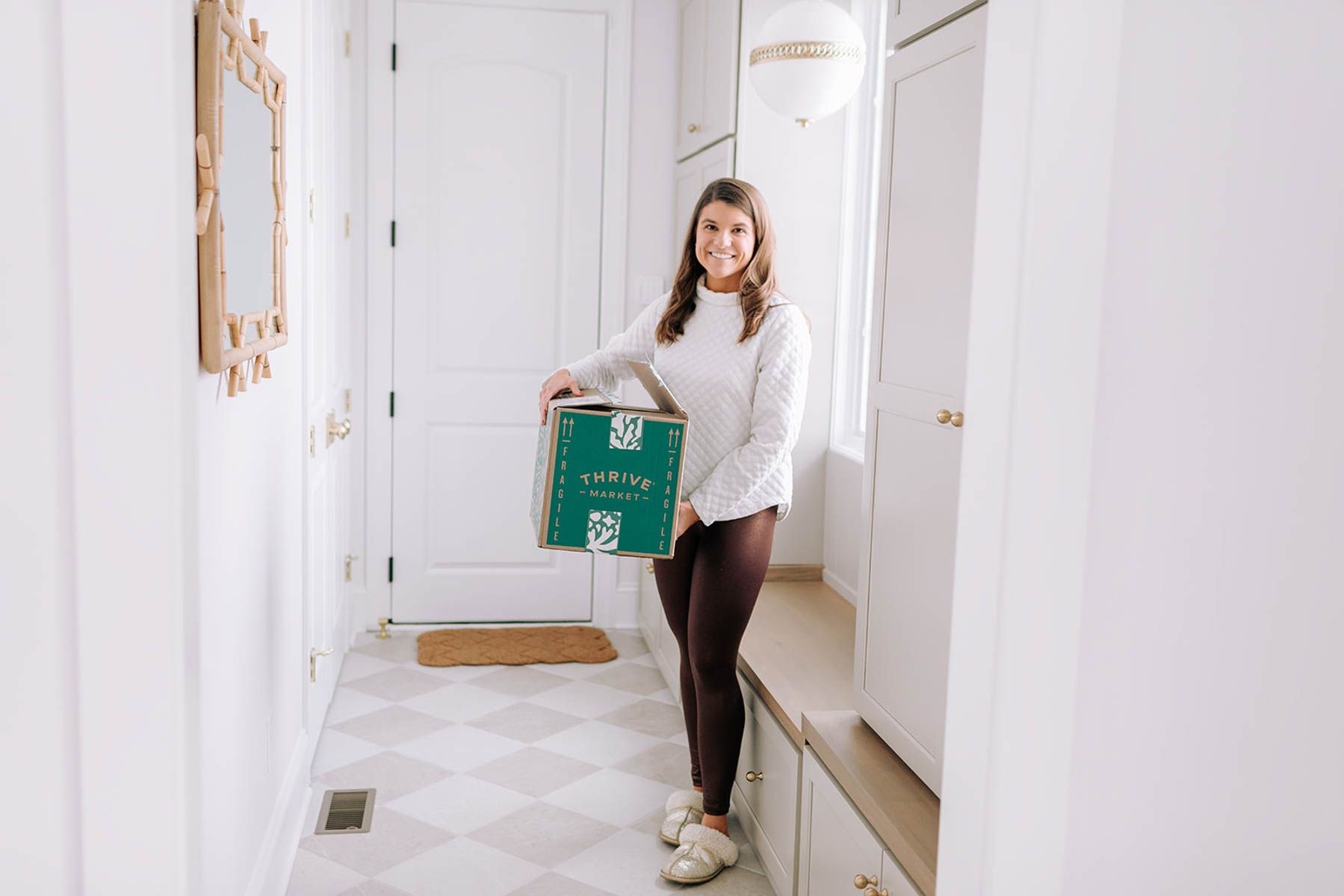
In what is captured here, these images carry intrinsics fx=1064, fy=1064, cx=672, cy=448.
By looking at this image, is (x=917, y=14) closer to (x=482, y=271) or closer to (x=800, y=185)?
(x=800, y=185)

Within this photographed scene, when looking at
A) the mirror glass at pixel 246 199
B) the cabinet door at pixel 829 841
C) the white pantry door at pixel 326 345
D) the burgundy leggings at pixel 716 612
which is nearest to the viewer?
the mirror glass at pixel 246 199

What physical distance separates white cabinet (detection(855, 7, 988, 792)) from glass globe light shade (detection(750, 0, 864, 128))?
0.69m

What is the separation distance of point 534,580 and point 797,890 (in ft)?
7.23

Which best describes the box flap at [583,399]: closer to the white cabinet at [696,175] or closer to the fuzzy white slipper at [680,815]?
the white cabinet at [696,175]

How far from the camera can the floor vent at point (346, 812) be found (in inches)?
99.9

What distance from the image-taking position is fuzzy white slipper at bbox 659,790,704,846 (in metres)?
2.48

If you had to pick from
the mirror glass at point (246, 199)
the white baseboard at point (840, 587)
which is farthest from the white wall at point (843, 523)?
the mirror glass at point (246, 199)

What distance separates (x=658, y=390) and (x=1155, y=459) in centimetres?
110

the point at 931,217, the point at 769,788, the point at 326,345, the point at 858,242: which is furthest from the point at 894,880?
the point at 326,345

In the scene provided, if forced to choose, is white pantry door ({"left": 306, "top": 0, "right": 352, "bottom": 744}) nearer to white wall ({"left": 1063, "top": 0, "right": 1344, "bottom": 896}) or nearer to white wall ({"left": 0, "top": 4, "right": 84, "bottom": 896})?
white wall ({"left": 0, "top": 4, "right": 84, "bottom": 896})

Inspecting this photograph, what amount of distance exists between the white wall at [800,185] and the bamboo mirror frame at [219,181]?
162 cm

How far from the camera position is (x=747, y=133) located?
10.3ft

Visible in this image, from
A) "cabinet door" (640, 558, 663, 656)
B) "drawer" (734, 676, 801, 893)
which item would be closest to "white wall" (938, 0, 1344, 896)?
"drawer" (734, 676, 801, 893)

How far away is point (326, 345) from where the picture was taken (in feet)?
10.4
